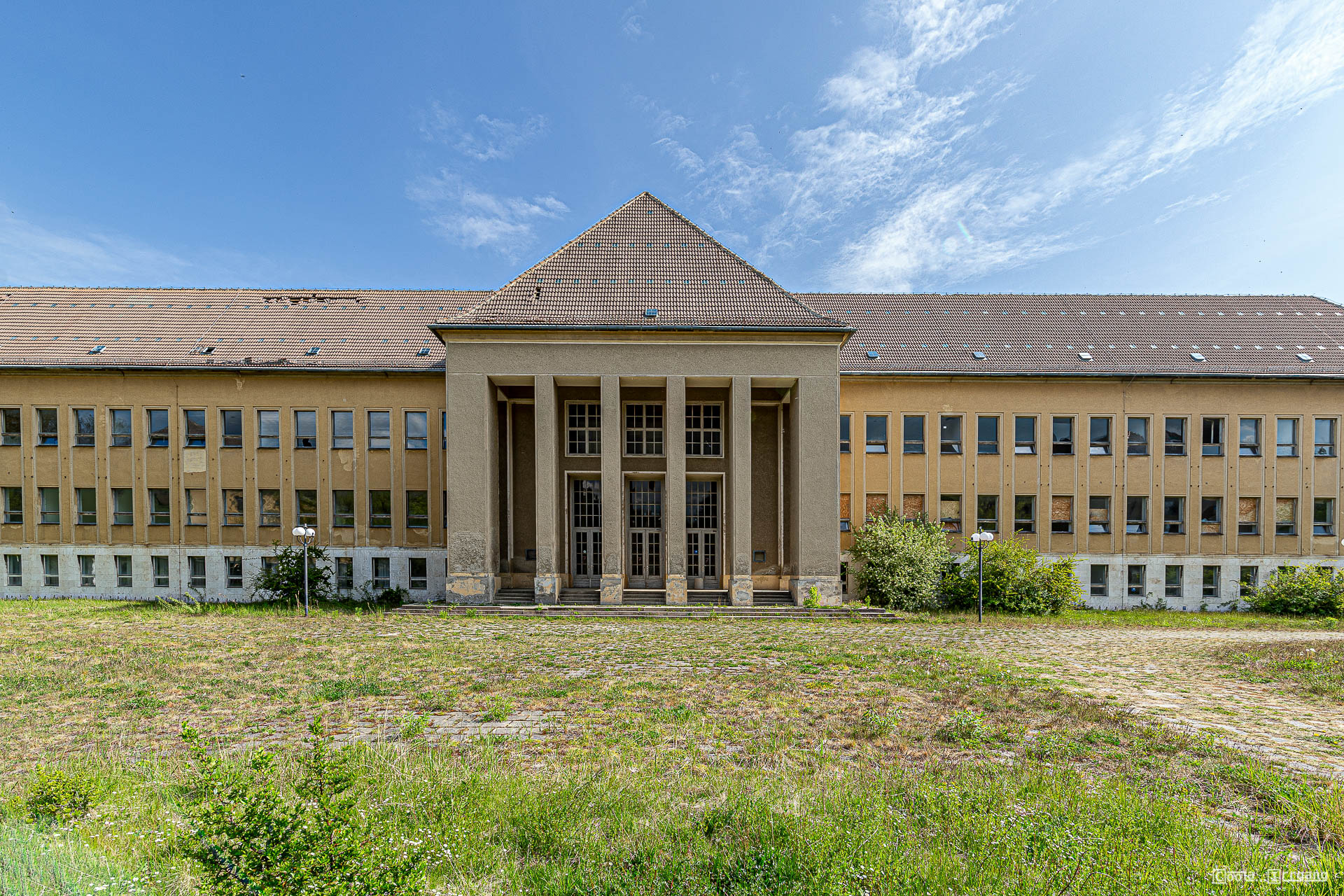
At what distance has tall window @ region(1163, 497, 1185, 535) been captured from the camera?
2153 centimetres

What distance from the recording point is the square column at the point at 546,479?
18266 millimetres

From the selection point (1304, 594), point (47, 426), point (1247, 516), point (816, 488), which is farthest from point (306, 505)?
point (1304, 594)

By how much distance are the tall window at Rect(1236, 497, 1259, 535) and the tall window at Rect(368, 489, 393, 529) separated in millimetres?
34273

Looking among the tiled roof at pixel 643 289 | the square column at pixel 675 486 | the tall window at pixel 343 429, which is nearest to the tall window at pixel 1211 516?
the tiled roof at pixel 643 289

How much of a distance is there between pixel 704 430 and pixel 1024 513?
531 inches

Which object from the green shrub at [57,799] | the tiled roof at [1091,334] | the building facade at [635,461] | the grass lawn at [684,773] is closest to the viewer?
the grass lawn at [684,773]

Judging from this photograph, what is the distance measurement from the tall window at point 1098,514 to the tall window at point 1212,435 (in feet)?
15.2

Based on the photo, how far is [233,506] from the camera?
21.4 metres

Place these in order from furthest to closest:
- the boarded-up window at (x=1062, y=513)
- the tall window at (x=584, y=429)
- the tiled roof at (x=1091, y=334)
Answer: the tiled roof at (x=1091, y=334)
the boarded-up window at (x=1062, y=513)
the tall window at (x=584, y=429)

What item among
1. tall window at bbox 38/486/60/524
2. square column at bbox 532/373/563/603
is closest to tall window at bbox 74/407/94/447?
tall window at bbox 38/486/60/524

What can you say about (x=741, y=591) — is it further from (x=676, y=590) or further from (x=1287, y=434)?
(x=1287, y=434)

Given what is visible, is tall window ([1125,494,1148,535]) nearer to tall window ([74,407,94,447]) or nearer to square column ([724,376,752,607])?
square column ([724,376,752,607])

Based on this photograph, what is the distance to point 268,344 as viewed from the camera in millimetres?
22406

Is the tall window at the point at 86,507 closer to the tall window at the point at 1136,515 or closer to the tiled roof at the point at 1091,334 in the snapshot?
the tiled roof at the point at 1091,334
